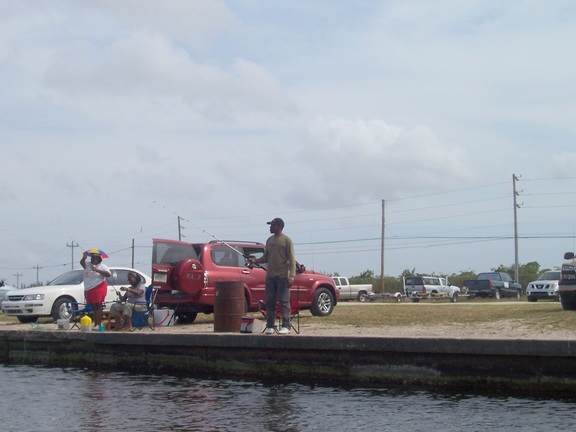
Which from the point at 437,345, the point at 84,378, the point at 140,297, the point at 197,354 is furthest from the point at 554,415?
the point at 140,297

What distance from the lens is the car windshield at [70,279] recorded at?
21220 millimetres

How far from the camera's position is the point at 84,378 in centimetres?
1330

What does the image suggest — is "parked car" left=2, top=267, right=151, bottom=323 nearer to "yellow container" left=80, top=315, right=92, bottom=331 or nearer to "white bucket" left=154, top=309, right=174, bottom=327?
"white bucket" left=154, top=309, right=174, bottom=327

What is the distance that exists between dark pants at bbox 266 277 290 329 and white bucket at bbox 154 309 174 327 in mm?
3753

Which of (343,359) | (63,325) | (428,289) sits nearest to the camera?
(343,359)

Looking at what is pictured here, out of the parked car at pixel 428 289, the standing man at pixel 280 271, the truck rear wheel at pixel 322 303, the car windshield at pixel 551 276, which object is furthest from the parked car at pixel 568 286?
the parked car at pixel 428 289

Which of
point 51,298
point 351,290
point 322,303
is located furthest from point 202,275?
point 351,290

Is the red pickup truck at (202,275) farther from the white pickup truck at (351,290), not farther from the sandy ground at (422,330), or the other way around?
the white pickup truck at (351,290)

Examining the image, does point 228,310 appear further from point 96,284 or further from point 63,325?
point 63,325

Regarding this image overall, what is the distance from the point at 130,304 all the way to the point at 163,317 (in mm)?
743

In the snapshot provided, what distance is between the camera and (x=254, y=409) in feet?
33.6

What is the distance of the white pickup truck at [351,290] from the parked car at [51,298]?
32.7m

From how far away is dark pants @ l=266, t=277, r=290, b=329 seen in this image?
1343 centimetres

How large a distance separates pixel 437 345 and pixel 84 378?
17.4 feet
